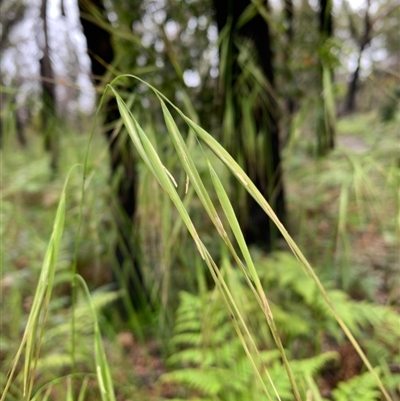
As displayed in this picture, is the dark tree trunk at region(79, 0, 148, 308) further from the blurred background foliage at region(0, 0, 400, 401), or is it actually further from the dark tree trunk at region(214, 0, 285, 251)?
the dark tree trunk at region(214, 0, 285, 251)

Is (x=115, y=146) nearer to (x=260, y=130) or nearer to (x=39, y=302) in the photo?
(x=260, y=130)

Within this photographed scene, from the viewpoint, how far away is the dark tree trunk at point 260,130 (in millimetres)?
1145

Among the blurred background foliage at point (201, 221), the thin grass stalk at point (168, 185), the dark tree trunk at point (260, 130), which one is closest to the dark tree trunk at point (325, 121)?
the blurred background foliage at point (201, 221)

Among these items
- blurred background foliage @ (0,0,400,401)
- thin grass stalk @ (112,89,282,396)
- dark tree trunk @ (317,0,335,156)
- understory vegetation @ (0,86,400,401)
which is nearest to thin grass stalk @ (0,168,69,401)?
understory vegetation @ (0,86,400,401)

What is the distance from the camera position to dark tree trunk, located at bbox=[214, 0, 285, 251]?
114cm

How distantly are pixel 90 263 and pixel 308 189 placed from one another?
1.70 meters

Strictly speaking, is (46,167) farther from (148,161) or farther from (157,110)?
(148,161)

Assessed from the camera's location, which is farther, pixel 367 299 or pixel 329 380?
pixel 367 299

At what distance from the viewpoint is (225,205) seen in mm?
342

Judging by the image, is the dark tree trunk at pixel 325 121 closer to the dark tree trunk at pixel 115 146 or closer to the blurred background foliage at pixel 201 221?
the blurred background foliage at pixel 201 221

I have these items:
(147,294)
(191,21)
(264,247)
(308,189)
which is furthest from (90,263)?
(308,189)

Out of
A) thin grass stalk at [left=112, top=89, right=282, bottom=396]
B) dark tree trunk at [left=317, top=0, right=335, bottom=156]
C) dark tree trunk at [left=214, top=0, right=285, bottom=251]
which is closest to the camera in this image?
thin grass stalk at [left=112, top=89, right=282, bottom=396]

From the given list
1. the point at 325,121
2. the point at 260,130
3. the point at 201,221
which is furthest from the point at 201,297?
the point at 201,221

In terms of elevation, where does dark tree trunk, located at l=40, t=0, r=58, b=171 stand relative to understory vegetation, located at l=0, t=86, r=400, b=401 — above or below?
above
